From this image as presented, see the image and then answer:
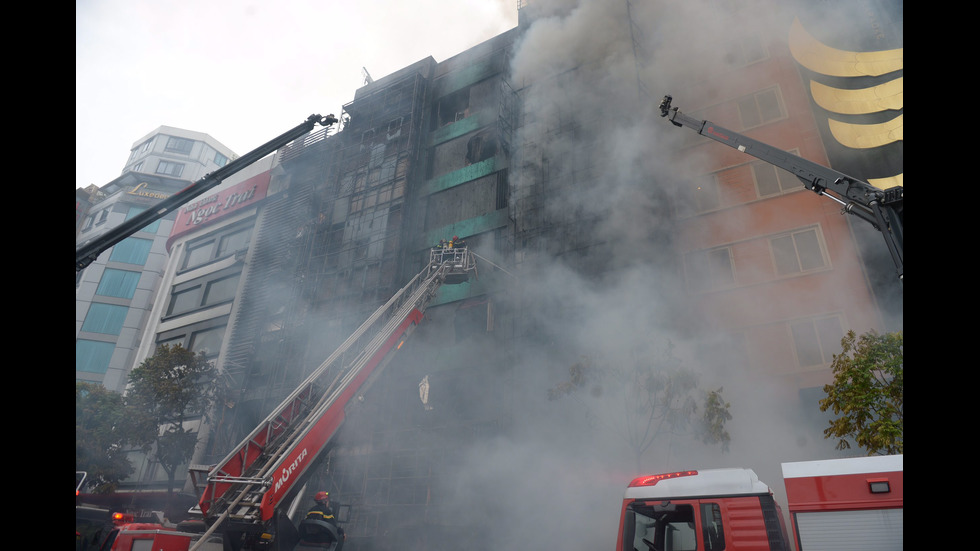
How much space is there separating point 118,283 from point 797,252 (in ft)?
150

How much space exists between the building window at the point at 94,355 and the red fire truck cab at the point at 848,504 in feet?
A: 146

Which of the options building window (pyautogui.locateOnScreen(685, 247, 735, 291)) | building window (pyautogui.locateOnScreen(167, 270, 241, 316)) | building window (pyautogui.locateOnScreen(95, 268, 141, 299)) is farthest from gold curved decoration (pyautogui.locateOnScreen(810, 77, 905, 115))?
building window (pyautogui.locateOnScreen(95, 268, 141, 299))

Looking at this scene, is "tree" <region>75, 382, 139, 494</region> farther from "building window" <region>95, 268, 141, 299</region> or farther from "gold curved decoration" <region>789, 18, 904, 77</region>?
"gold curved decoration" <region>789, 18, 904, 77</region>

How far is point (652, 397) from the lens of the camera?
1184cm

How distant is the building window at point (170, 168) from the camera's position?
5562 cm

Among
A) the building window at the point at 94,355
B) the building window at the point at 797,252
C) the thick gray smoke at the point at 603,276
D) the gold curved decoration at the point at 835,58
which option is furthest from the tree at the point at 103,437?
the gold curved decoration at the point at 835,58

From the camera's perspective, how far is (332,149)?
91.9 ft

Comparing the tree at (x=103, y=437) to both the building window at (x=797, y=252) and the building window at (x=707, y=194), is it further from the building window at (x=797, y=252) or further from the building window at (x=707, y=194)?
the building window at (x=797, y=252)

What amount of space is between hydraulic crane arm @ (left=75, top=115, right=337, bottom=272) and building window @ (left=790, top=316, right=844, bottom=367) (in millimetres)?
12701

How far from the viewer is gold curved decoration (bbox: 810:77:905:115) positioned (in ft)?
47.1

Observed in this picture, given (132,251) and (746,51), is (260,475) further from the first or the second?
(132,251)

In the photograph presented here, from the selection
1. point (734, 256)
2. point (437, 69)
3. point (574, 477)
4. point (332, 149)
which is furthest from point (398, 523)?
point (437, 69)

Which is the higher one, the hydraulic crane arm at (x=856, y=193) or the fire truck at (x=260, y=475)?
the hydraulic crane arm at (x=856, y=193)

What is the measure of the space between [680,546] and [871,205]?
4965mm
